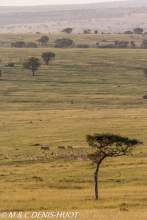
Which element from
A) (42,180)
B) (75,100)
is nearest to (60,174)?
(42,180)

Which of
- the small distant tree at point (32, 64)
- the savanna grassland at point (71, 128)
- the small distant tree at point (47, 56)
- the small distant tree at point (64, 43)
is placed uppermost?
the small distant tree at point (64, 43)

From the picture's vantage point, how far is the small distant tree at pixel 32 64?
3974 inches

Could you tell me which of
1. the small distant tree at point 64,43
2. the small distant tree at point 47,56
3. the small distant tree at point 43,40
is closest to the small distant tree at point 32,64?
the small distant tree at point 47,56

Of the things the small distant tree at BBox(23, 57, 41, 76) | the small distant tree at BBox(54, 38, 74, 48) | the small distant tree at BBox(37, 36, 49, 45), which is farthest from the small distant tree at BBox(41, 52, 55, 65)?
the small distant tree at BBox(37, 36, 49, 45)

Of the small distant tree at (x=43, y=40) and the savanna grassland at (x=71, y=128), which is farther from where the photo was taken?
the small distant tree at (x=43, y=40)

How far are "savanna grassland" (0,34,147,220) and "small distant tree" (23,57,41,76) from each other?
1534 millimetres

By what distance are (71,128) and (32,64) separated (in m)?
46.3

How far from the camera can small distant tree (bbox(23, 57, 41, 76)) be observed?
331 feet

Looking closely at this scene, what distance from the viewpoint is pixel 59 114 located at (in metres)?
67.9

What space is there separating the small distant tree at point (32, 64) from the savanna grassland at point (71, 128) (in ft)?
5.03

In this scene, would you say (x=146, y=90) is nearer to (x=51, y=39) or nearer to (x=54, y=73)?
(x=54, y=73)

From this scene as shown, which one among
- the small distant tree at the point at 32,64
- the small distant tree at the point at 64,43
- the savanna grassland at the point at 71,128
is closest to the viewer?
the savanna grassland at the point at 71,128

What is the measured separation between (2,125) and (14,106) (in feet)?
54.2

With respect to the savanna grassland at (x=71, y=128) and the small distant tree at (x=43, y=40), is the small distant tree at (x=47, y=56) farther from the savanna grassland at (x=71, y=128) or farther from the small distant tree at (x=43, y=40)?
the small distant tree at (x=43, y=40)
